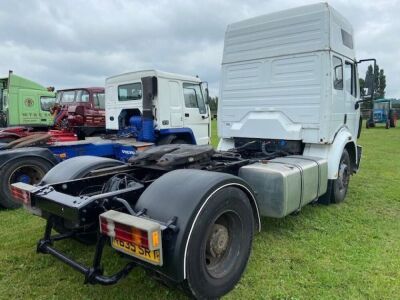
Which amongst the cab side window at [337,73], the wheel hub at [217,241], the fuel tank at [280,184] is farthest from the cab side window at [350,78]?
the wheel hub at [217,241]

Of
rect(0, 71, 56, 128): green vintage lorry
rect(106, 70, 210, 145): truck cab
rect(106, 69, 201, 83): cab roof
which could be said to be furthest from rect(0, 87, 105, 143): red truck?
rect(0, 71, 56, 128): green vintage lorry

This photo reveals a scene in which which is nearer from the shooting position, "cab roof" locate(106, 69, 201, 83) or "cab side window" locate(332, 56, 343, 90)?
"cab side window" locate(332, 56, 343, 90)

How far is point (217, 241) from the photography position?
301 centimetres

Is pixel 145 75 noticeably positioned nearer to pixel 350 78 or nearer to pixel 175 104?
pixel 175 104

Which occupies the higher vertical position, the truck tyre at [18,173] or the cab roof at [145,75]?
the cab roof at [145,75]

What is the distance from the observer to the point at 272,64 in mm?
5699

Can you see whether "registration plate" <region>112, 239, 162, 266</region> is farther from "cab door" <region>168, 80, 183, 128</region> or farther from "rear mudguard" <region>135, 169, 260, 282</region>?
"cab door" <region>168, 80, 183, 128</region>

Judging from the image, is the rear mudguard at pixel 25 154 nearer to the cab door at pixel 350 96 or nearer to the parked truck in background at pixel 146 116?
the parked truck in background at pixel 146 116

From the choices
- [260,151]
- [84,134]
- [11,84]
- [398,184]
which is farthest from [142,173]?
[11,84]

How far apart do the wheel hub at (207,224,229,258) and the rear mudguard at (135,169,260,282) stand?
0.40m

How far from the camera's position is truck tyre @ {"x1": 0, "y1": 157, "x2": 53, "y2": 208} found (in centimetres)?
555

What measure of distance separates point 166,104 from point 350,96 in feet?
14.0

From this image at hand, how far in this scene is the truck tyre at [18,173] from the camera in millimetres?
5551

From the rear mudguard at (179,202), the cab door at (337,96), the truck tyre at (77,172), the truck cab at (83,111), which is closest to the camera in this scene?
the rear mudguard at (179,202)
